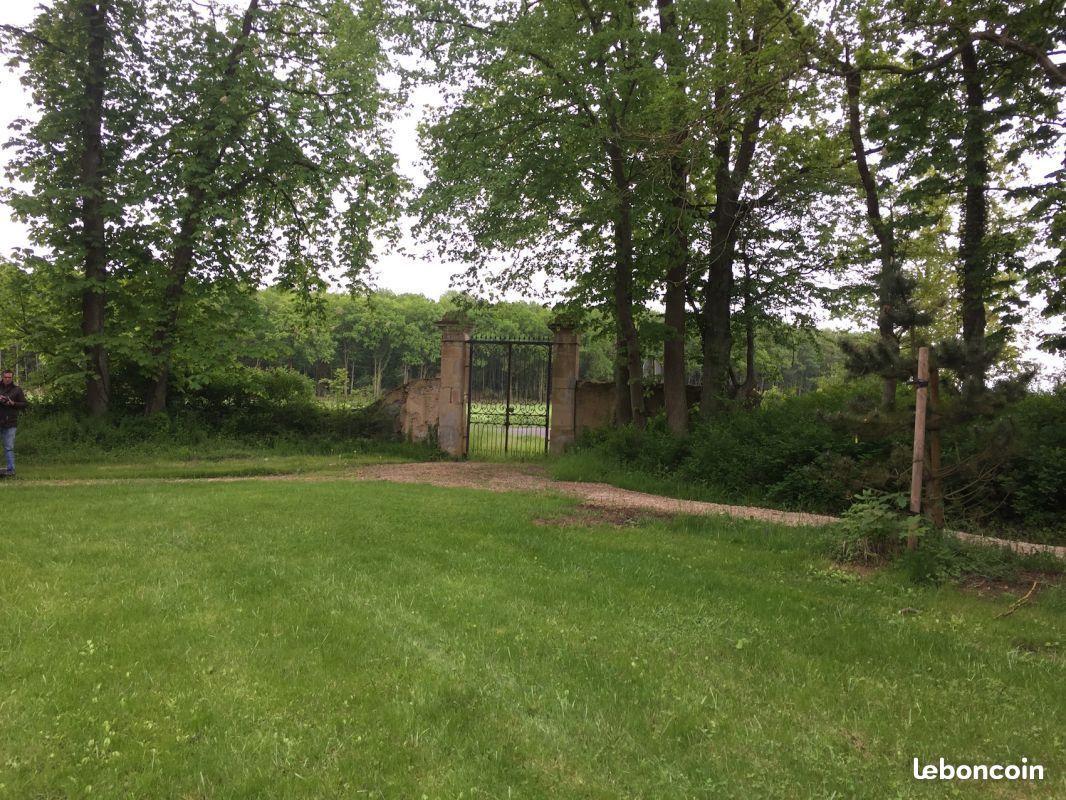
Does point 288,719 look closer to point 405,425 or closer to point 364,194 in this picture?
point 405,425

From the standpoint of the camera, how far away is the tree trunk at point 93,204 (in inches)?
631

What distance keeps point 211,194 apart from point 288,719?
16.2 meters

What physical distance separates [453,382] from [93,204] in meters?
9.72

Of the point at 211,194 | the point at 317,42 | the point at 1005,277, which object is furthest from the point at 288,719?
the point at 317,42

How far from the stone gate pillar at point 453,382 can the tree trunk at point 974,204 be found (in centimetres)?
1078

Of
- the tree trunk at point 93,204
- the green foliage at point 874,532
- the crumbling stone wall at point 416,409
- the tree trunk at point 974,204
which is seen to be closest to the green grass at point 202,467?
A: the crumbling stone wall at point 416,409

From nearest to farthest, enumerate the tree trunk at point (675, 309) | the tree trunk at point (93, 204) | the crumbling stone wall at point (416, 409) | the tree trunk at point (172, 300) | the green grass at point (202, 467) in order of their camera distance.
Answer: the green grass at point (202, 467) < the tree trunk at point (675, 309) < the tree trunk at point (93, 204) < the tree trunk at point (172, 300) < the crumbling stone wall at point (416, 409)

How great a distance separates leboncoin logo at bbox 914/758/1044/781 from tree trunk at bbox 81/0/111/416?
59.8 feet

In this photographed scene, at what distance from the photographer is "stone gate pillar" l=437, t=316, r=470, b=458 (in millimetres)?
17141

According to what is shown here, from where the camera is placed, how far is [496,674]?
379 cm

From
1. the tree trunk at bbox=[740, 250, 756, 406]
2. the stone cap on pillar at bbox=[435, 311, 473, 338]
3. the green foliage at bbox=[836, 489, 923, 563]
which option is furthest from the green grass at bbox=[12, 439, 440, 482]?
the green foliage at bbox=[836, 489, 923, 563]

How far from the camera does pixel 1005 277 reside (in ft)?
43.6

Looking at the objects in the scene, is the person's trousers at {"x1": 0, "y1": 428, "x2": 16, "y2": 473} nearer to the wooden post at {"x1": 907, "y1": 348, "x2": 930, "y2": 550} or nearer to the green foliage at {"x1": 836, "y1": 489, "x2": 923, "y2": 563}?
the green foliage at {"x1": 836, "y1": 489, "x2": 923, "y2": 563}

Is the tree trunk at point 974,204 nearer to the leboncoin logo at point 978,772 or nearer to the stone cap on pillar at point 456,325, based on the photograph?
the leboncoin logo at point 978,772
